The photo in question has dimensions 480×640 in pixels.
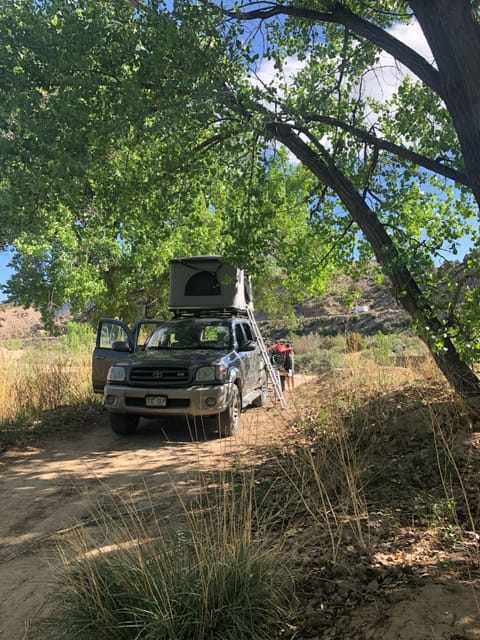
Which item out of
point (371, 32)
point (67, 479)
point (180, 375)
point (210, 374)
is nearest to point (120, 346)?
point (180, 375)

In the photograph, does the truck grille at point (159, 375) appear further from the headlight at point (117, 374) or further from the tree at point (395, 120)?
the tree at point (395, 120)

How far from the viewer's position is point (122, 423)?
8.38 meters

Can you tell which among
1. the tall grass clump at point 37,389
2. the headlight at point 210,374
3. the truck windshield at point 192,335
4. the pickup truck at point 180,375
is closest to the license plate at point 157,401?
the pickup truck at point 180,375

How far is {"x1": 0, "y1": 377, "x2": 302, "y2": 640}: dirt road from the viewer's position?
10.8ft

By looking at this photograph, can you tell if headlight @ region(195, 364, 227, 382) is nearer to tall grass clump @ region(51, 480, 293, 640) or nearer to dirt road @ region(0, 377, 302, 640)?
dirt road @ region(0, 377, 302, 640)

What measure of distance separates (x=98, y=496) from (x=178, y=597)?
116 inches

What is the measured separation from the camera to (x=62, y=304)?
14.7 m

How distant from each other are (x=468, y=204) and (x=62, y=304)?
38.0 feet

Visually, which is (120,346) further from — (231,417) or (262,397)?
(262,397)

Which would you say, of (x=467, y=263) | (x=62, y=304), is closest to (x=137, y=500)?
(x=467, y=263)

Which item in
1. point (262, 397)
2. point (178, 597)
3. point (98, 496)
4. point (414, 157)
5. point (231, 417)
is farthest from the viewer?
point (262, 397)

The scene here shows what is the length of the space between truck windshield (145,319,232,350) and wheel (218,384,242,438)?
49.3 inches

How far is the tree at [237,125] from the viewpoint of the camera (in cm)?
570

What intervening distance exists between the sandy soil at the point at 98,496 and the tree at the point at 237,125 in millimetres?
2725
